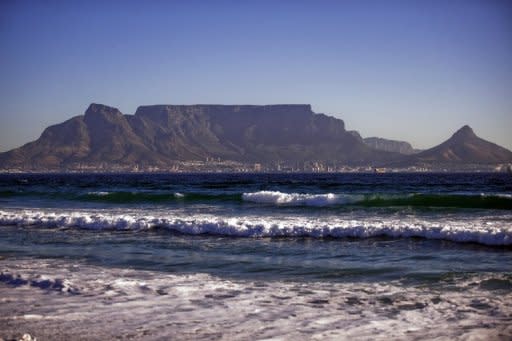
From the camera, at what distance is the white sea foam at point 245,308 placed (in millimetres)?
5535

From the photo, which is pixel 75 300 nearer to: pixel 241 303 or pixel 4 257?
pixel 241 303

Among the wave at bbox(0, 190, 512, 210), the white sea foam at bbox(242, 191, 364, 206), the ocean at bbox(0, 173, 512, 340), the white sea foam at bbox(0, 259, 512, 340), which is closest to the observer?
the white sea foam at bbox(0, 259, 512, 340)

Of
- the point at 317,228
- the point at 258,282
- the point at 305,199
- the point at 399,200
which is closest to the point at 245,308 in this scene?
the point at 258,282

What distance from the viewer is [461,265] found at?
969cm

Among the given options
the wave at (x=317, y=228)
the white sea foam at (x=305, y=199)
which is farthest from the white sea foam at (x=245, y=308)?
the white sea foam at (x=305, y=199)

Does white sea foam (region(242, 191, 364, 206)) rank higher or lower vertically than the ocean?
higher

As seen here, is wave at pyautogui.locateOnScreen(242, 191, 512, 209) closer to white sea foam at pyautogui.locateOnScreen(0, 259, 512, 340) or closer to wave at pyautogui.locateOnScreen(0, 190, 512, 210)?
wave at pyautogui.locateOnScreen(0, 190, 512, 210)

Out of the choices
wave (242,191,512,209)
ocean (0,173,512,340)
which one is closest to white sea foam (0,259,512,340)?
ocean (0,173,512,340)

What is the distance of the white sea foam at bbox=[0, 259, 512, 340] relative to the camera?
18.2 ft

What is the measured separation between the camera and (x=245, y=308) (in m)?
6.57

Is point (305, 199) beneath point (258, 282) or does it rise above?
above

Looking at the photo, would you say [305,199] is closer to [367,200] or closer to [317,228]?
[367,200]

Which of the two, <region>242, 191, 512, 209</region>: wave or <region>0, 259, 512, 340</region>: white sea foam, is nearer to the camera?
<region>0, 259, 512, 340</region>: white sea foam

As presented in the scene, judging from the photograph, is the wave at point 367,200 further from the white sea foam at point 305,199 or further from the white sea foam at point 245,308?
the white sea foam at point 245,308
